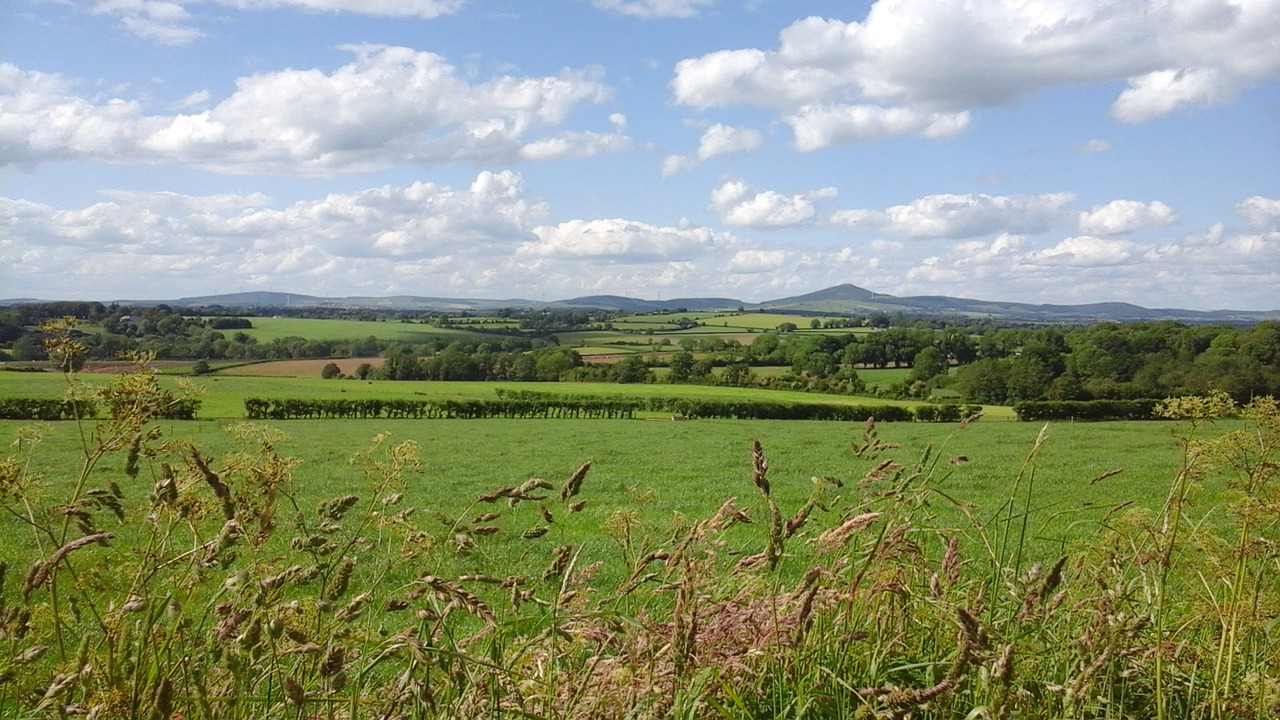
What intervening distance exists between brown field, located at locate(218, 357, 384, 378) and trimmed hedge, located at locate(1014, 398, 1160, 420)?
64.9 metres

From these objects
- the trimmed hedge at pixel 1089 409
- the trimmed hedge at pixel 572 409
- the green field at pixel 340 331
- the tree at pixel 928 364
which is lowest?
the trimmed hedge at pixel 572 409

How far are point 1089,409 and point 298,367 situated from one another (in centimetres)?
7487

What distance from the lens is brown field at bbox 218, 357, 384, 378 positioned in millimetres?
80812

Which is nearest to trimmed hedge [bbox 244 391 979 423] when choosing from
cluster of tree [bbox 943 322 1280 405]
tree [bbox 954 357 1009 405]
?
cluster of tree [bbox 943 322 1280 405]

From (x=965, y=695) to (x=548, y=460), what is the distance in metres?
28.5

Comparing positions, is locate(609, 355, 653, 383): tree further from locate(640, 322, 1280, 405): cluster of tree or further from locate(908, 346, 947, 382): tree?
locate(908, 346, 947, 382): tree

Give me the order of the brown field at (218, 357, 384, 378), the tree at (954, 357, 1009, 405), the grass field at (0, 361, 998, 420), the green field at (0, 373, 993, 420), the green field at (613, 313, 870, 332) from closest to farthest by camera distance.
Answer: the green field at (0, 373, 993, 420), the grass field at (0, 361, 998, 420), the tree at (954, 357, 1009, 405), the brown field at (218, 357, 384, 378), the green field at (613, 313, 870, 332)

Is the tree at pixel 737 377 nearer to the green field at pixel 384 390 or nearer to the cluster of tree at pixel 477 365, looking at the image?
the green field at pixel 384 390

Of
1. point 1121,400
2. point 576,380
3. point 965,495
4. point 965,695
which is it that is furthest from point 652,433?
point 576,380

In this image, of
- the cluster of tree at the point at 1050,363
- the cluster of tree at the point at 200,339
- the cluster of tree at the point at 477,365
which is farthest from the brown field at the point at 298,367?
the cluster of tree at the point at 1050,363

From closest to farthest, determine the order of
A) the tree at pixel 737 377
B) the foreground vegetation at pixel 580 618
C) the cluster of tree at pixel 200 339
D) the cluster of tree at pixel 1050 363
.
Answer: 1. the foreground vegetation at pixel 580 618
2. the cluster of tree at pixel 200 339
3. the cluster of tree at pixel 1050 363
4. the tree at pixel 737 377

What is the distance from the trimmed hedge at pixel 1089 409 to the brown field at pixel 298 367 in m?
64.9

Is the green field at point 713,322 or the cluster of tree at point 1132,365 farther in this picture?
the green field at point 713,322

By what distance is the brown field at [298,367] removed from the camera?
265 ft
